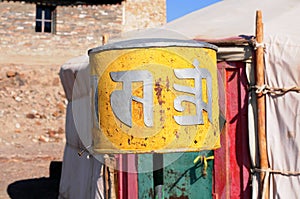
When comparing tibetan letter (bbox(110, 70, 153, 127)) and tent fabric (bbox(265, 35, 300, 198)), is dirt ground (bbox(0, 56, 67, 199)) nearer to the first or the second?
tent fabric (bbox(265, 35, 300, 198))

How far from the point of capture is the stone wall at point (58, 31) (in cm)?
1126

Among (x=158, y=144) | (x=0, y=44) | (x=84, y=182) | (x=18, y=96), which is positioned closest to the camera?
(x=158, y=144)

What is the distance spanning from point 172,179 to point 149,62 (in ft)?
5.87

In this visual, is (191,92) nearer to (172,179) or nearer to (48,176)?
(172,179)

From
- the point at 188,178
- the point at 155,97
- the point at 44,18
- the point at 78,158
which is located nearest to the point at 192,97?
the point at 155,97

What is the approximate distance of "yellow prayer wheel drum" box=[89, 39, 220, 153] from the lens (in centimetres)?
165

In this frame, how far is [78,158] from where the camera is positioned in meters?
4.89

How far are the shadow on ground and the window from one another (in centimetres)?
593

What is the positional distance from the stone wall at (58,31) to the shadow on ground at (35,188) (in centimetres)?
511

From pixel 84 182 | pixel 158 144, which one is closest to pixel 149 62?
pixel 158 144

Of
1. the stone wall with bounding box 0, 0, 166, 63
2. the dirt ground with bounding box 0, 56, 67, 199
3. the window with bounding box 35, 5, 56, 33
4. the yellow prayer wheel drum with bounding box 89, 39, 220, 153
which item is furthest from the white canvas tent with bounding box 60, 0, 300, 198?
the window with bounding box 35, 5, 56, 33

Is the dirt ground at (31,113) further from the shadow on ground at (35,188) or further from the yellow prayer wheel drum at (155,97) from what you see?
the yellow prayer wheel drum at (155,97)

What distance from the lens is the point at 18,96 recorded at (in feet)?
31.5

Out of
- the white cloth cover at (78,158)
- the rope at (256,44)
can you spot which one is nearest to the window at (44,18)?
the white cloth cover at (78,158)
